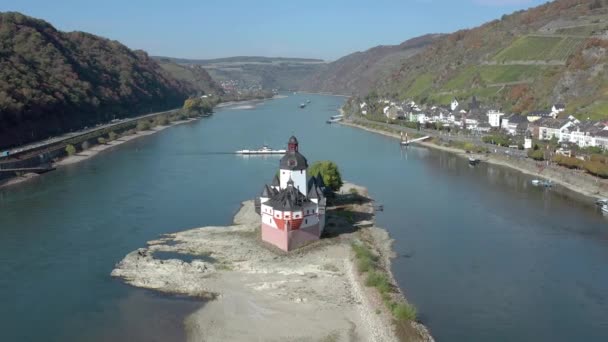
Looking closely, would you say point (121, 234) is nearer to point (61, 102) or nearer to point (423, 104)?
point (61, 102)

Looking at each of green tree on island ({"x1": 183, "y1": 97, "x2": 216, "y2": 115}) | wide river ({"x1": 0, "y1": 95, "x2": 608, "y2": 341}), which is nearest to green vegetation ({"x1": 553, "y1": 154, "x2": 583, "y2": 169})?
wide river ({"x1": 0, "y1": 95, "x2": 608, "y2": 341})

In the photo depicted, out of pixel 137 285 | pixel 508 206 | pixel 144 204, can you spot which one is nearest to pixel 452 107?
pixel 508 206

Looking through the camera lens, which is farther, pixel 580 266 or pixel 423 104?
pixel 423 104

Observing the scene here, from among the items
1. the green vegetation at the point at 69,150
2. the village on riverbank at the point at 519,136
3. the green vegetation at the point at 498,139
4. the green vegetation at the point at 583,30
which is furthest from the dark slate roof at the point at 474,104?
the green vegetation at the point at 69,150

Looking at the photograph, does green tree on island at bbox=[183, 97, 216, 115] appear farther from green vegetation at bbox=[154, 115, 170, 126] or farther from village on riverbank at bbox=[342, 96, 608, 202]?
village on riverbank at bbox=[342, 96, 608, 202]

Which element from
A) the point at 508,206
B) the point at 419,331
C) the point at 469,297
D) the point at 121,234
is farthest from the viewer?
the point at 508,206

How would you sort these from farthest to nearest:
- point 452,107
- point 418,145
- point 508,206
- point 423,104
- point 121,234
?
point 423,104, point 452,107, point 418,145, point 508,206, point 121,234
